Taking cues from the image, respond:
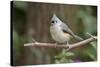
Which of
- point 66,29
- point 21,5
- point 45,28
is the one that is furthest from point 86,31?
point 21,5

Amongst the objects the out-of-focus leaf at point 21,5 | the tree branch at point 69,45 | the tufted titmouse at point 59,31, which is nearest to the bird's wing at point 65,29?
the tufted titmouse at point 59,31

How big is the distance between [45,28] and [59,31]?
0.50 ft

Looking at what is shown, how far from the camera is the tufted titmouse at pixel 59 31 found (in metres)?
2.03

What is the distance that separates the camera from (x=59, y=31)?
205cm

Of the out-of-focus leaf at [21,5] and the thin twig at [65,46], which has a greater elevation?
the out-of-focus leaf at [21,5]

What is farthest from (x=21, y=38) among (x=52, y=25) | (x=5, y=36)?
(x=52, y=25)

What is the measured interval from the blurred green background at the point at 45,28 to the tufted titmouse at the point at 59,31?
0.13 feet

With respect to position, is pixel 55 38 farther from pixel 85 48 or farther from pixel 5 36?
pixel 5 36

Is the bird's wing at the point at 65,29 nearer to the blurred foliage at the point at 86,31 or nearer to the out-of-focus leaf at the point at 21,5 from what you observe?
the blurred foliage at the point at 86,31

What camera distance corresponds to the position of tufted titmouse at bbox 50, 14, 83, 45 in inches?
80.0

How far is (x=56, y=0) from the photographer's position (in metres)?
2.06

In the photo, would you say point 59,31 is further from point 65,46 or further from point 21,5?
point 21,5

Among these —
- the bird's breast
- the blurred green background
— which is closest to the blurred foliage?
the blurred green background

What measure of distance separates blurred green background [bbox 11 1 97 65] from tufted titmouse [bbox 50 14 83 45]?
0.13 ft
